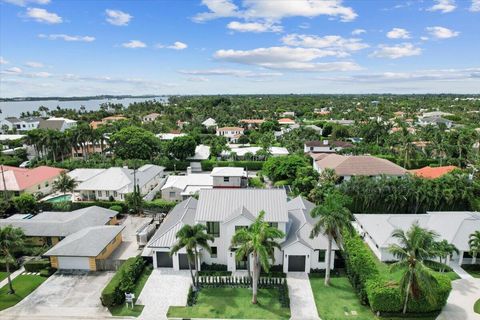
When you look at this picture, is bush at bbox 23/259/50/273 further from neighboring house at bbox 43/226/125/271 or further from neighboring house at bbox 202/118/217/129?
neighboring house at bbox 202/118/217/129

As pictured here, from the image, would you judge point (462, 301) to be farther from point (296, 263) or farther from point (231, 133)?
point (231, 133)

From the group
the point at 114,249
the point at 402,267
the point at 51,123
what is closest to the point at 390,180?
the point at 402,267

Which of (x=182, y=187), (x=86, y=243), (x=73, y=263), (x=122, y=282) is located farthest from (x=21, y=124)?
(x=122, y=282)

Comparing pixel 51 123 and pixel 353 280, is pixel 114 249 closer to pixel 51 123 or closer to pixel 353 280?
pixel 353 280

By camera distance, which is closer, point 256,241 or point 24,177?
point 256,241

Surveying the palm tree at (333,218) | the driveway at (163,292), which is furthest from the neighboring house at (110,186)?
the palm tree at (333,218)
